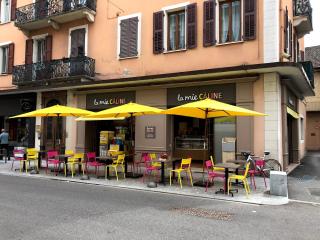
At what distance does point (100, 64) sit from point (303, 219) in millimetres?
12787

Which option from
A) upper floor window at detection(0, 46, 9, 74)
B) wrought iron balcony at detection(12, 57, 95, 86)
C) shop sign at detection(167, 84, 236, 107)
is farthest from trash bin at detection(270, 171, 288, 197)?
upper floor window at detection(0, 46, 9, 74)

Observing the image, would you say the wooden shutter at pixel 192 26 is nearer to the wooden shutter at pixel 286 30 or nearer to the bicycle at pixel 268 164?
the wooden shutter at pixel 286 30

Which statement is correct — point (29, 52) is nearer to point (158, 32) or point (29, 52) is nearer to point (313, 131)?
point (158, 32)

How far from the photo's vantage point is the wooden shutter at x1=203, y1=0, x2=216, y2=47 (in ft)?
47.2

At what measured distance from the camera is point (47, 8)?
18.8m

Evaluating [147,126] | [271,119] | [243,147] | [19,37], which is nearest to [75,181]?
[147,126]

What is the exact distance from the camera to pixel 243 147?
13.5m

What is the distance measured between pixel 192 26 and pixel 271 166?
651 cm

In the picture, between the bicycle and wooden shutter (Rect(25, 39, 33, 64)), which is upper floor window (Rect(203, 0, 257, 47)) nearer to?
the bicycle

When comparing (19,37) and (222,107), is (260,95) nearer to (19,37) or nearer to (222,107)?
(222,107)

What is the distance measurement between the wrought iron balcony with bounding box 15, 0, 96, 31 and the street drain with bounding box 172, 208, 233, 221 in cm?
1264

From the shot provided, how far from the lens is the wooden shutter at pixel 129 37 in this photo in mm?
16422

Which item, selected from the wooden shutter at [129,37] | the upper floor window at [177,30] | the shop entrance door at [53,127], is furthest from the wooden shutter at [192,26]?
the shop entrance door at [53,127]

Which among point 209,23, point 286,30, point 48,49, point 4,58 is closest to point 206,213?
point 209,23
